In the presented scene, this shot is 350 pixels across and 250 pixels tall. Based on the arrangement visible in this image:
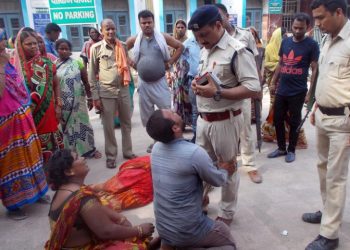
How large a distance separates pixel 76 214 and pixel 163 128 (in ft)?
2.33

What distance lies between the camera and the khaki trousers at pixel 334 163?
228cm

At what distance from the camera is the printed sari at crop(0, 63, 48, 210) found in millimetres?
2936

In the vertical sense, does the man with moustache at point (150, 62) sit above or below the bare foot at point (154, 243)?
above

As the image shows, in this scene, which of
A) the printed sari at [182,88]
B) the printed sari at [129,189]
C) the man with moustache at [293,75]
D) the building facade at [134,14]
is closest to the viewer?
the printed sari at [129,189]

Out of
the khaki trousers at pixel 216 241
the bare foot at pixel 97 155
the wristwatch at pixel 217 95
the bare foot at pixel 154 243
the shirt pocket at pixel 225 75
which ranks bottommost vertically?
the bare foot at pixel 97 155

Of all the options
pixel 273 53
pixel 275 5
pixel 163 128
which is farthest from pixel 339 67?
pixel 275 5

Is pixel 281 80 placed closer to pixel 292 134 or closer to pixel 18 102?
pixel 292 134

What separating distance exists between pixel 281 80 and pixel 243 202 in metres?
1.71

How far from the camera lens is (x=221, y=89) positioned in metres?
2.38

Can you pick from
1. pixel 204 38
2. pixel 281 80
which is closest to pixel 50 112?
pixel 204 38

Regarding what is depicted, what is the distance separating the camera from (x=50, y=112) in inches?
139

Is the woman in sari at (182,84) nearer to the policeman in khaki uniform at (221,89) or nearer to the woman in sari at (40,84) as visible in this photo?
the woman in sari at (40,84)

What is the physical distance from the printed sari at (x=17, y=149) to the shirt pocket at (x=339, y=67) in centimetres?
258

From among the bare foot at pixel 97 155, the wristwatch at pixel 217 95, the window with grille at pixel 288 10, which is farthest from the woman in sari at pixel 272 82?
the window with grille at pixel 288 10
